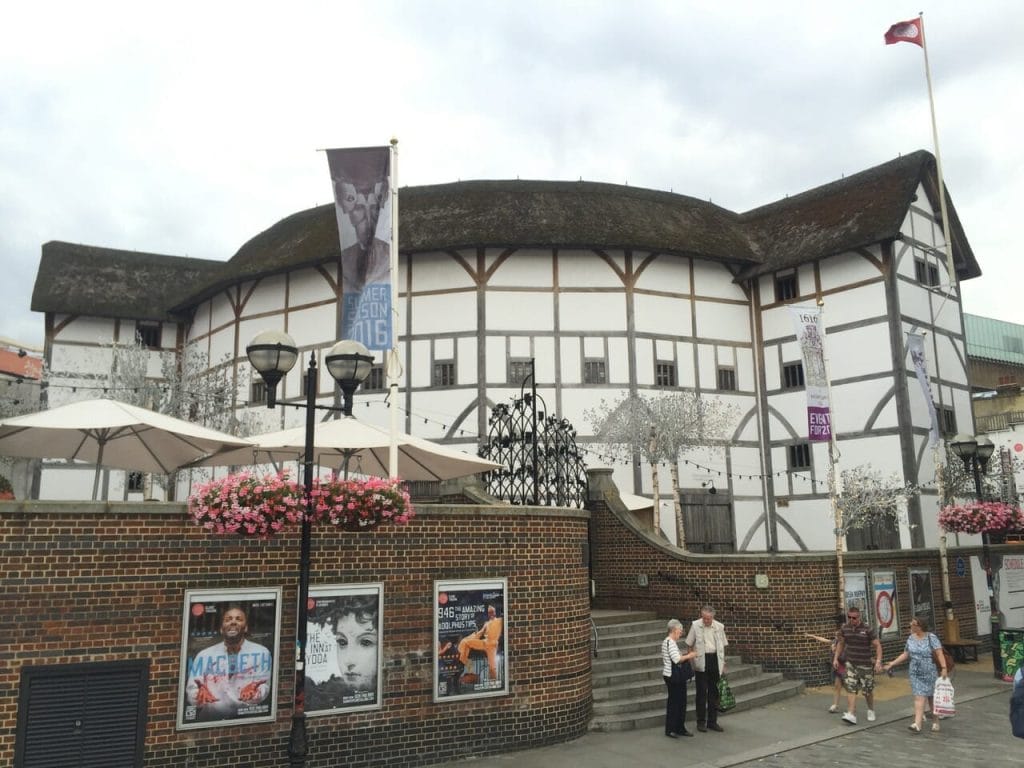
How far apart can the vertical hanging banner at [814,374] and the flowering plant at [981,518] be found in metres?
3.03

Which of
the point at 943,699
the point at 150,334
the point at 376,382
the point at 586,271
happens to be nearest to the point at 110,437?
the point at 943,699

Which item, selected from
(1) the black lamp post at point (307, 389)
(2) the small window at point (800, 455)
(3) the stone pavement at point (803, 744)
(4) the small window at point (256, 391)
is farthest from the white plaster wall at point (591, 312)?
(1) the black lamp post at point (307, 389)

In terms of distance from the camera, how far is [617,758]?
388 inches

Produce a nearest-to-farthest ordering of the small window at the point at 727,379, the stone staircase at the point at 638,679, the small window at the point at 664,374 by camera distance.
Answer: the stone staircase at the point at 638,679
the small window at the point at 664,374
the small window at the point at 727,379

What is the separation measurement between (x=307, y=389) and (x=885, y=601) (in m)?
13.3

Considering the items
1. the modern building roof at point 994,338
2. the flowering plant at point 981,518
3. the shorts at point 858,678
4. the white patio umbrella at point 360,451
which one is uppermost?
the modern building roof at point 994,338

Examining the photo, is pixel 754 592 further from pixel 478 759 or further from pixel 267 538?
pixel 267 538

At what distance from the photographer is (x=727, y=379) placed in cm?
2734

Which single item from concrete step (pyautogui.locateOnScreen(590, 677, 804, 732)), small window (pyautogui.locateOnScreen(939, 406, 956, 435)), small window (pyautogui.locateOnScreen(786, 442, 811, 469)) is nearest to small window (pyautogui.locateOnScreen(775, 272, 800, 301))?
small window (pyautogui.locateOnScreen(786, 442, 811, 469))

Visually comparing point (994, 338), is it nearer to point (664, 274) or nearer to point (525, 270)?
point (664, 274)

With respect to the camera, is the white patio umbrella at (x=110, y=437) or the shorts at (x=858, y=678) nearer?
the white patio umbrella at (x=110, y=437)

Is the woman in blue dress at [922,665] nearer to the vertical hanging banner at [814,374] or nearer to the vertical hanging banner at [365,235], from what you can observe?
the vertical hanging banner at [814,374]

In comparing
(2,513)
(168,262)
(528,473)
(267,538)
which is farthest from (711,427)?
(168,262)

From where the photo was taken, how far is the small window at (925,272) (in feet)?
86.4
